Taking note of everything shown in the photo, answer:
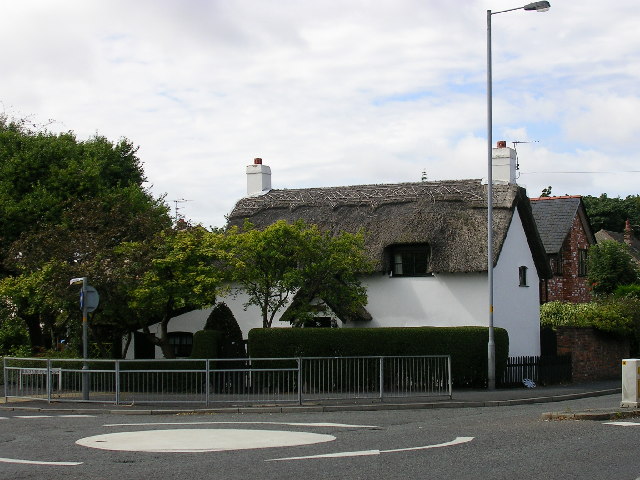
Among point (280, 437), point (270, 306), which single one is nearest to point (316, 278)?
point (270, 306)

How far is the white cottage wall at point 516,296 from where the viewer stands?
32250 mm

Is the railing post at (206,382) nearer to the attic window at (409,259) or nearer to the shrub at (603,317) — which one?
the attic window at (409,259)

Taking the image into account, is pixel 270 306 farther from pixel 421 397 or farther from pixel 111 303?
pixel 421 397

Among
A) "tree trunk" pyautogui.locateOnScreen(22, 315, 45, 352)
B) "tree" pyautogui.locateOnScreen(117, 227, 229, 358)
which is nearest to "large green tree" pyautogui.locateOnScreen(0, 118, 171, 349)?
"tree trunk" pyautogui.locateOnScreen(22, 315, 45, 352)

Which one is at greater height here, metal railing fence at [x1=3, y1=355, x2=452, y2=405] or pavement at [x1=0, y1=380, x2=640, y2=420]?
metal railing fence at [x1=3, y1=355, x2=452, y2=405]

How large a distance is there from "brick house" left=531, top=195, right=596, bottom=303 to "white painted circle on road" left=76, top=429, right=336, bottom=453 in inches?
1271

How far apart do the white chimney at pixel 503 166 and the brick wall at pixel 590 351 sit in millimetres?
5890

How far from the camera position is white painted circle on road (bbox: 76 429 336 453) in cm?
1368

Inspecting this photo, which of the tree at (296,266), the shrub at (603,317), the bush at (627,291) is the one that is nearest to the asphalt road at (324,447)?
the tree at (296,266)

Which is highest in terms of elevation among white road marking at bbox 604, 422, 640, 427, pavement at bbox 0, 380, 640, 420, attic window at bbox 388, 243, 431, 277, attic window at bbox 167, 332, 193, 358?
attic window at bbox 388, 243, 431, 277

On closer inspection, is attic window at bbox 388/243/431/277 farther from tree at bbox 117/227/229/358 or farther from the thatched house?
tree at bbox 117/227/229/358

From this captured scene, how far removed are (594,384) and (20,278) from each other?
60.4 ft

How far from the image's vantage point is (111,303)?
86.5ft

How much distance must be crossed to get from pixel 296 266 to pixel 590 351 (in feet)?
39.2
